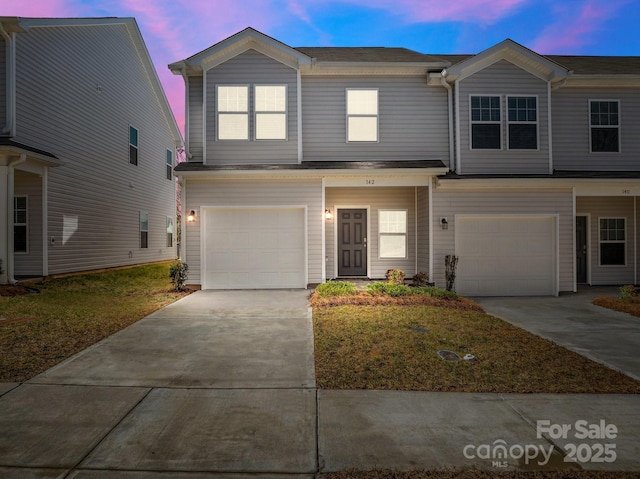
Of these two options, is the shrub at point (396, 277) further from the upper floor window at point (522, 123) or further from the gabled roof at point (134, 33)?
the gabled roof at point (134, 33)

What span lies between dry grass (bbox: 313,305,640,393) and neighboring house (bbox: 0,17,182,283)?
914cm

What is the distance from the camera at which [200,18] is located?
239ft

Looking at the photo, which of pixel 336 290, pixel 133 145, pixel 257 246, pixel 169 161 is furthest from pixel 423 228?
pixel 169 161

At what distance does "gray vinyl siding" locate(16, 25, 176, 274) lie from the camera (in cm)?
1094

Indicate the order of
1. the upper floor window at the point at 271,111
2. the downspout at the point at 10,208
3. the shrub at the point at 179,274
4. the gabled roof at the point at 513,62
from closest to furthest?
the downspout at the point at 10,208 < the shrub at the point at 179,274 < the gabled roof at the point at 513,62 < the upper floor window at the point at 271,111

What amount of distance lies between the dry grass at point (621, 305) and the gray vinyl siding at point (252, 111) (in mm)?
8436

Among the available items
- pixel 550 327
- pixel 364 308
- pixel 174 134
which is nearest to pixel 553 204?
pixel 550 327

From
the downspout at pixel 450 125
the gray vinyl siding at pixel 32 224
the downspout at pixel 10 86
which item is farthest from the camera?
the downspout at pixel 450 125

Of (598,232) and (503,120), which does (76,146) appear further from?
(598,232)

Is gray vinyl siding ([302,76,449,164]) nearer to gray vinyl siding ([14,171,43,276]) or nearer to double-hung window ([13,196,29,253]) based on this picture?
gray vinyl siding ([14,171,43,276])

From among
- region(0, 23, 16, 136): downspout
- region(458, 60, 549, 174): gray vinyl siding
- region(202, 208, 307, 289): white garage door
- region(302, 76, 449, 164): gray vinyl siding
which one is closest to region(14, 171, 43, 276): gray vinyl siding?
region(0, 23, 16, 136): downspout

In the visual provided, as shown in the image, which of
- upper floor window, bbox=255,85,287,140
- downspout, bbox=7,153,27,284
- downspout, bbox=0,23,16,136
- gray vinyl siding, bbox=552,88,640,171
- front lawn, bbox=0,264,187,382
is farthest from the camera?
gray vinyl siding, bbox=552,88,640,171

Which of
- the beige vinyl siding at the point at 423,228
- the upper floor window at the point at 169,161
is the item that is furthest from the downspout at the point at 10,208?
the beige vinyl siding at the point at 423,228

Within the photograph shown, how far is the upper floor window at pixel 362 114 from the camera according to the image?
11242 mm
